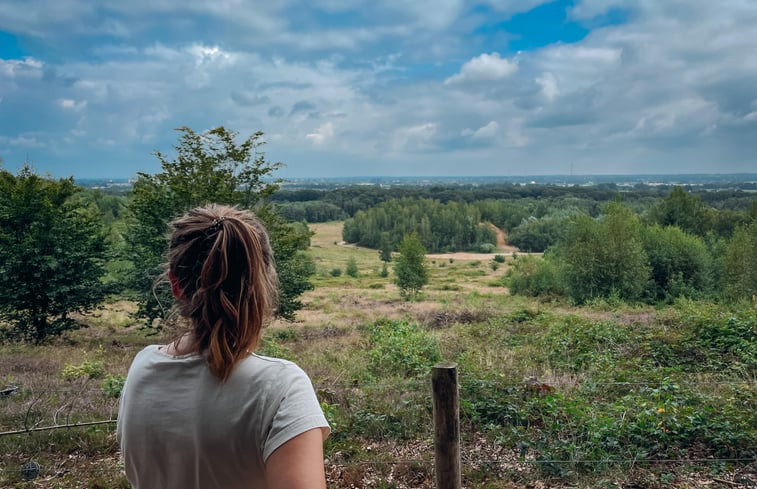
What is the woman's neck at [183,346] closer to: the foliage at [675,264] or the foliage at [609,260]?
the foliage at [609,260]

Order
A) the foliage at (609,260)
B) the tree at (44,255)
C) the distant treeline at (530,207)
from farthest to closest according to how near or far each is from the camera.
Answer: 1. the distant treeline at (530,207)
2. the foliage at (609,260)
3. the tree at (44,255)

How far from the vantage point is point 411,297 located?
125 ft

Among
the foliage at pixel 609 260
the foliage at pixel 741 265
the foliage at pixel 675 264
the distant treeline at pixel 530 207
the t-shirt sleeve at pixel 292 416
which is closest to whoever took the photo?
the t-shirt sleeve at pixel 292 416

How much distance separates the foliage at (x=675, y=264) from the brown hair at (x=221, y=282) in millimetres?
39053

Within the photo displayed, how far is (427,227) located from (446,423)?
9664 cm

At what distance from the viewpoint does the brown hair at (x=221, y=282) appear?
1.17m

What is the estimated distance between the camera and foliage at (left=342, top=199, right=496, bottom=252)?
325 feet

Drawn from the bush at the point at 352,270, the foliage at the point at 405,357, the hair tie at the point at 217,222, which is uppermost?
the hair tie at the point at 217,222

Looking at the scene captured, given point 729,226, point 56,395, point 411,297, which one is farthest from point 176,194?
point 729,226

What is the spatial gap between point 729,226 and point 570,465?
5081cm

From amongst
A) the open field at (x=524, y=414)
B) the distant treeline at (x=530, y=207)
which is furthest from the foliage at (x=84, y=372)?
the distant treeline at (x=530, y=207)

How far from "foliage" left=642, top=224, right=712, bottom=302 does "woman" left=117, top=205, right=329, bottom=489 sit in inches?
1538

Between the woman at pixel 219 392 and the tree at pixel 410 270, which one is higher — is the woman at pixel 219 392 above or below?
above

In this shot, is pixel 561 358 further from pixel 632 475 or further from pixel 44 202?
pixel 44 202
